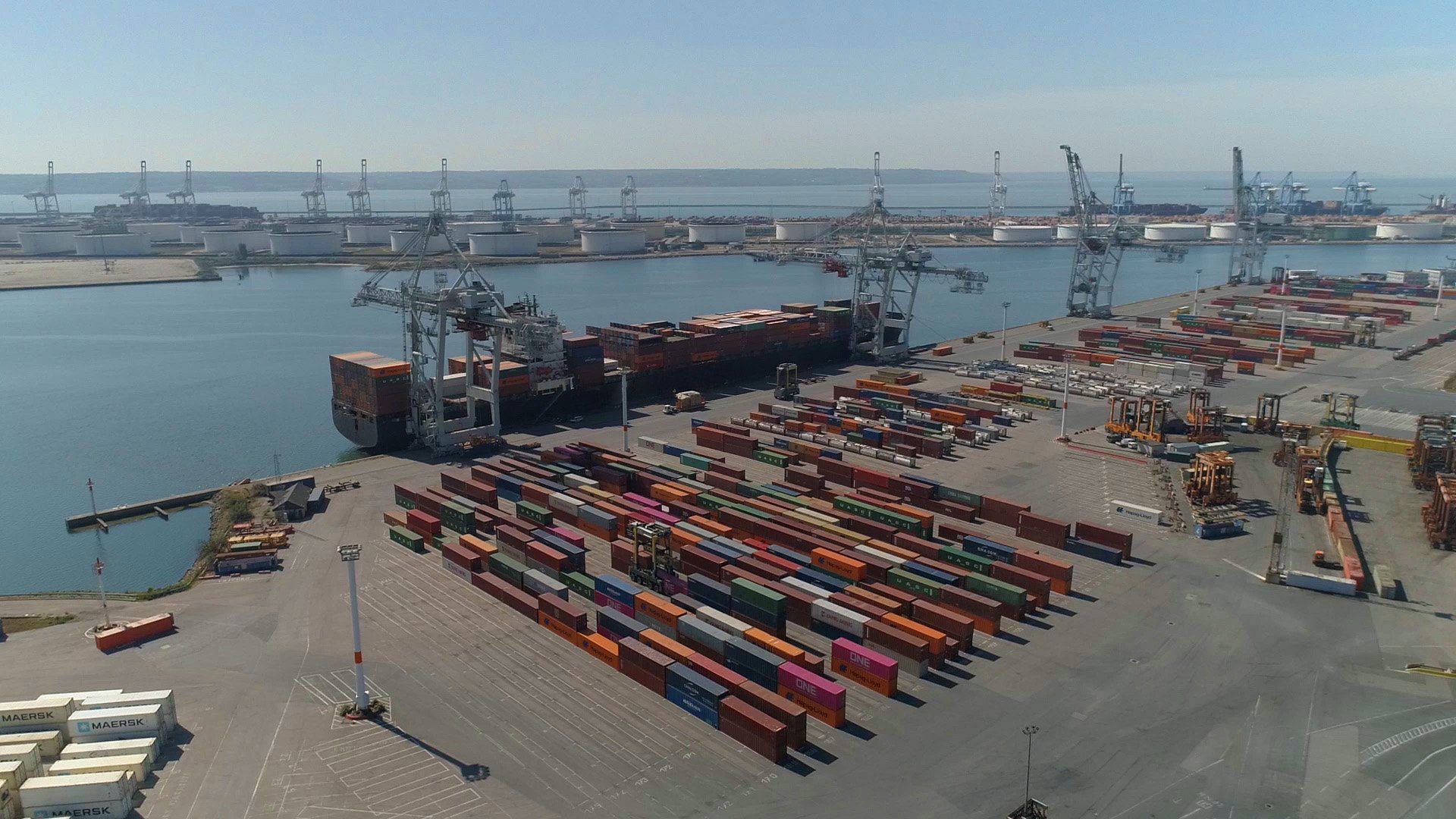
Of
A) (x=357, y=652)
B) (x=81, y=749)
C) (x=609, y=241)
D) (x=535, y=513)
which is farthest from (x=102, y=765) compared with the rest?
(x=609, y=241)

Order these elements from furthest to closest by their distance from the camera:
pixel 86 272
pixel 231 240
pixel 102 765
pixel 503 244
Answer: pixel 231 240, pixel 503 244, pixel 86 272, pixel 102 765

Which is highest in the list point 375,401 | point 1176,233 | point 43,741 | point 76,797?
point 1176,233

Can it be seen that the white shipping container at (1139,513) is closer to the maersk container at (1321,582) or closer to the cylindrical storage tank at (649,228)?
the maersk container at (1321,582)

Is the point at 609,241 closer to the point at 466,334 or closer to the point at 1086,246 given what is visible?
the point at 1086,246

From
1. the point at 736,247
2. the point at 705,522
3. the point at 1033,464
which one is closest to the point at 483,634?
the point at 705,522

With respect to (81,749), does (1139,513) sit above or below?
above

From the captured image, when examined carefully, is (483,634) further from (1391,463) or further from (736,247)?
(736,247)

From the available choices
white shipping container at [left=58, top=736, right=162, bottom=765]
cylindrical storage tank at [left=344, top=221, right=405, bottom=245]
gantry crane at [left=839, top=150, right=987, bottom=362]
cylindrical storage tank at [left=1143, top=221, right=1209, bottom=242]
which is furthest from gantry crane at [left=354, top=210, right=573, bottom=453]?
cylindrical storage tank at [left=1143, top=221, right=1209, bottom=242]

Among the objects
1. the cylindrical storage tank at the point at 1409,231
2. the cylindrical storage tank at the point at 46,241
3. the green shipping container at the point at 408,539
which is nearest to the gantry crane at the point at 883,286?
the green shipping container at the point at 408,539

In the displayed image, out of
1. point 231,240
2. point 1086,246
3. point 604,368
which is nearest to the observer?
point 604,368
